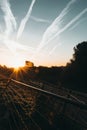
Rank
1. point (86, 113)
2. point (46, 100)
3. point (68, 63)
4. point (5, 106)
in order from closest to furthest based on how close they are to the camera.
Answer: point (5, 106) < point (46, 100) < point (86, 113) < point (68, 63)

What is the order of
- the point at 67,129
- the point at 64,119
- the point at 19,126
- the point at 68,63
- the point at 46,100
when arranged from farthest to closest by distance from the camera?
the point at 68,63 → the point at 46,100 → the point at 64,119 → the point at 67,129 → the point at 19,126

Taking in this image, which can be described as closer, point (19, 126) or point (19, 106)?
point (19, 126)

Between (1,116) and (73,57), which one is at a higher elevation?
(73,57)

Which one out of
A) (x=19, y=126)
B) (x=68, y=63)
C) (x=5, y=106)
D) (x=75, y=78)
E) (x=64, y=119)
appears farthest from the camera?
(x=68, y=63)

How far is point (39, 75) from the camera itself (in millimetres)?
50000

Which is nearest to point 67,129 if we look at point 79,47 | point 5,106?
point 5,106

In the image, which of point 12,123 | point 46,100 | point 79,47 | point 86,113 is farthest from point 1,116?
point 79,47

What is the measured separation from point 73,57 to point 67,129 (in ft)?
145

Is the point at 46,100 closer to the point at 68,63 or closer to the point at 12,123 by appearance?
the point at 12,123

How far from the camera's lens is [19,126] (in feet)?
18.7

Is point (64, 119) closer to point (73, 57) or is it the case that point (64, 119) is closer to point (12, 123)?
point (12, 123)

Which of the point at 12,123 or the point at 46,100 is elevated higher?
the point at 46,100

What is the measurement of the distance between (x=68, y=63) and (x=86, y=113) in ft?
119

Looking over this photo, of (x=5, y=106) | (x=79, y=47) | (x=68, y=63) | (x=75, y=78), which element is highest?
(x=79, y=47)
